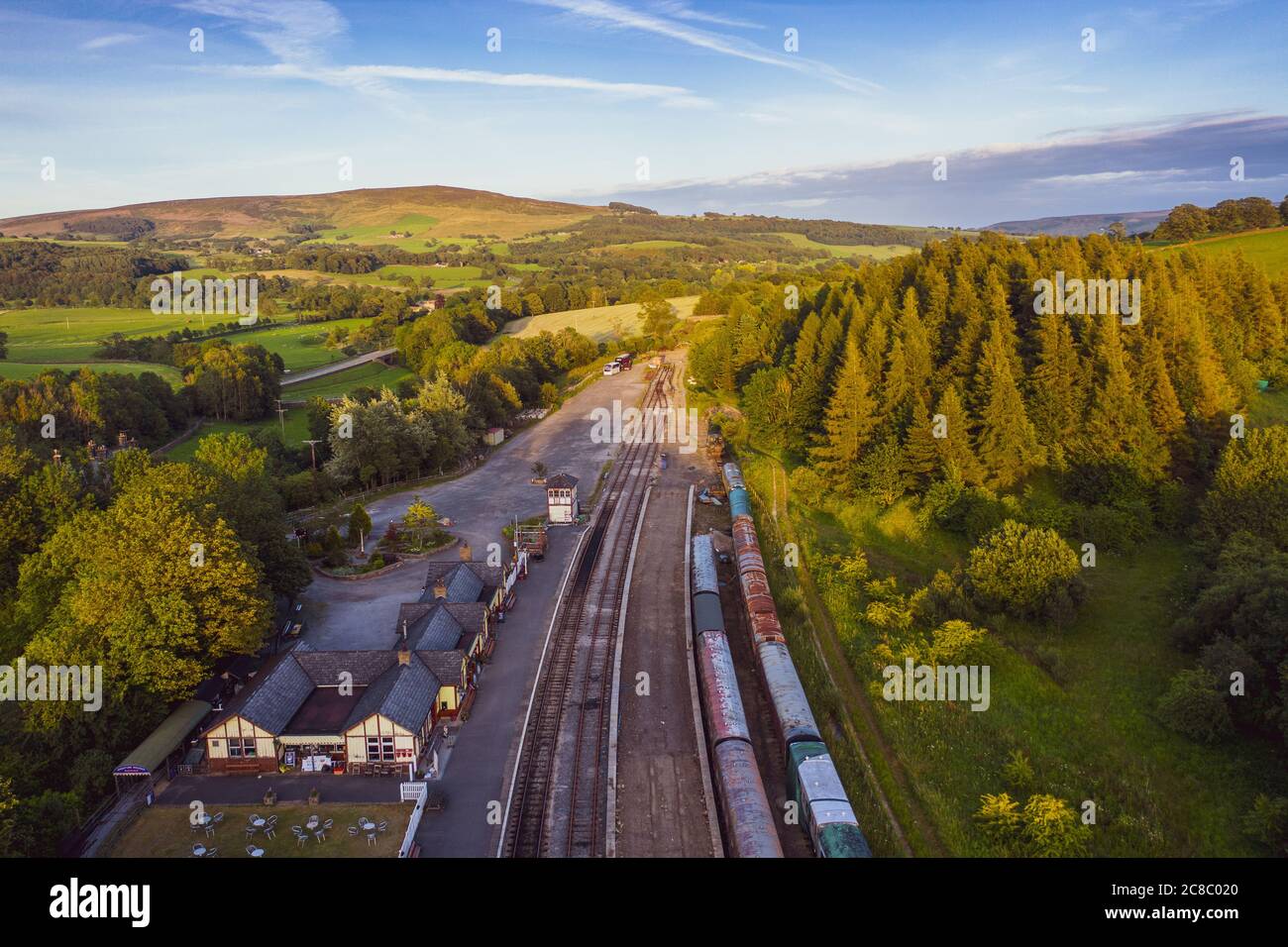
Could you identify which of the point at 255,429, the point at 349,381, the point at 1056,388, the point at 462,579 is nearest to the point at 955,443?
the point at 1056,388

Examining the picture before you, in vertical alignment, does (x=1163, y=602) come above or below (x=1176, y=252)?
below

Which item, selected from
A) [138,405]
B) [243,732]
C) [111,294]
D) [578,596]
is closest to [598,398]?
[138,405]

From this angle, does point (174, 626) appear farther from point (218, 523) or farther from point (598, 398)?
point (598, 398)

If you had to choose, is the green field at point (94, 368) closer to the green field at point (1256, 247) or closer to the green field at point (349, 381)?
the green field at point (349, 381)

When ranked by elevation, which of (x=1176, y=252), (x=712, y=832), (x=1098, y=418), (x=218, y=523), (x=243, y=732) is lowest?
(x=712, y=832)

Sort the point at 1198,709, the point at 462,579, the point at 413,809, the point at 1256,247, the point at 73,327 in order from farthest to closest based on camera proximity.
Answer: the point at 73,327 → the point at 1256,247 → the point at 462,579 → the point at 1198,709 → the point at 413,809
